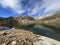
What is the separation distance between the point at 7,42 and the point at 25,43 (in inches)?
57.0

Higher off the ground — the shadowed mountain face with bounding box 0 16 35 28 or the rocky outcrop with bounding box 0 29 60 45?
the shadowed mountain face with bounding box 0 16 35 28

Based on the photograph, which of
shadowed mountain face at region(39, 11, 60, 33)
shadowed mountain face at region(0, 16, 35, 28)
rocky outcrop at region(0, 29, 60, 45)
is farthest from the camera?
shadowed mountain face at region(0, 16, 35, 28)

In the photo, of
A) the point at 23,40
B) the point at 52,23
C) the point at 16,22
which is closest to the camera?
the point at 23,40

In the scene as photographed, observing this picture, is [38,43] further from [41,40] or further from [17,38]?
[17,38]

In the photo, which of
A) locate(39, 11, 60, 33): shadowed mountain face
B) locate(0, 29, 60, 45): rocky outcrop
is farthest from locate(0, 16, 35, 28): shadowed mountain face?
locate(0, 29, 60, 45): rocky outcrop

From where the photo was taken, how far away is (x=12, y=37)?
48.0 ft

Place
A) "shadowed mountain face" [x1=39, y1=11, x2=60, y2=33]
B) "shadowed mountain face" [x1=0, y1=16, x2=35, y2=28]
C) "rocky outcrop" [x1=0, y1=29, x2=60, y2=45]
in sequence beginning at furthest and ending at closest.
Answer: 1. "shadowed mountain face" [x1=0, y1=16, x2=35, y2=28]
2. "shadowed mountain face" [x1=39, y1=11, x2=60, y2=33]
3. "rocky outcrop" [x1=0, y1=29, x2=60, y2=45]

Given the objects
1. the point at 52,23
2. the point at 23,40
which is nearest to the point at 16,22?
the point at 52,23

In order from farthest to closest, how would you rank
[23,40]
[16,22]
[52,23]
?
[52,23], [16,22], [23,40]

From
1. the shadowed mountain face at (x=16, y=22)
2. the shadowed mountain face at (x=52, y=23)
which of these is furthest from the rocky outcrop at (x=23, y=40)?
the shadowed mountain face at (x=16, y=22)

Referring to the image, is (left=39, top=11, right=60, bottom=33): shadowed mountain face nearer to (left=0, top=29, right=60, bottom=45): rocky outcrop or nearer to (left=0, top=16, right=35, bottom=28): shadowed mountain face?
(left=0, top=16, right=35, bottom=28): shadowed mountain face

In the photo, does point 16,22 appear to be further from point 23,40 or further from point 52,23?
point 23,40

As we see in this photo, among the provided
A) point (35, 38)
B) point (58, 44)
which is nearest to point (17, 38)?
point (35, 38)

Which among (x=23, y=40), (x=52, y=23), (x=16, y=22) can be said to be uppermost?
(x=16, y=22)
